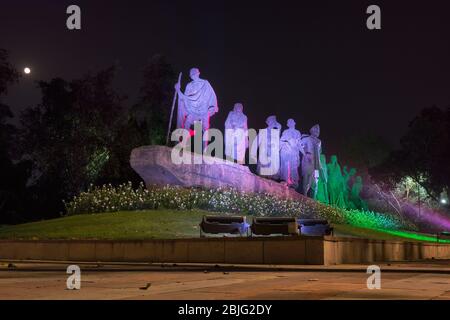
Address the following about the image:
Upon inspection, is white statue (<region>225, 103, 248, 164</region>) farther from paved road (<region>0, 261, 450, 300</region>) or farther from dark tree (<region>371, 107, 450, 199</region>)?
dark tree (<region>371, 107, 450, 199</region>)

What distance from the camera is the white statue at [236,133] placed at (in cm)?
3503

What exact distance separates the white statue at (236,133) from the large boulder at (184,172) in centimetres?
289

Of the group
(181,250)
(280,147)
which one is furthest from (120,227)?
(280,147)

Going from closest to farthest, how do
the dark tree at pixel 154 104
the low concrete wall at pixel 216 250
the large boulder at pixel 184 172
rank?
the low concrete wall at pixel 216 250
the large boulder at pixel 184 172
the dark tree at pixel 154 104

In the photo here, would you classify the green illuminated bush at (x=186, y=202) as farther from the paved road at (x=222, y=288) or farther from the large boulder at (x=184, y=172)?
the paved road at (x=222, y=288)

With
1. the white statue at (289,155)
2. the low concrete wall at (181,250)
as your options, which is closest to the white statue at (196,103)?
the white statue at (289,155)

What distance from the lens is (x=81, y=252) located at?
19.3 meters

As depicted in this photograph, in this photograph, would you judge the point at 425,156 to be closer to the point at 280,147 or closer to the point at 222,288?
the point at 280,147

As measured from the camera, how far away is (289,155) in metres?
41.2

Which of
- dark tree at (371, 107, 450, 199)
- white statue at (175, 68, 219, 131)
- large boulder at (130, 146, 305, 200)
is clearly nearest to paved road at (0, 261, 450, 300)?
large boulder at (130, 146, 305, 200)

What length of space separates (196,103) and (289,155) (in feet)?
37.7

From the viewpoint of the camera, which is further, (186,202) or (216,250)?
(186,202)
